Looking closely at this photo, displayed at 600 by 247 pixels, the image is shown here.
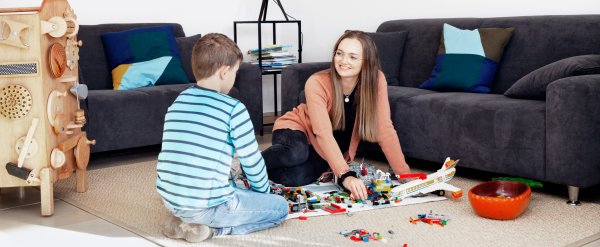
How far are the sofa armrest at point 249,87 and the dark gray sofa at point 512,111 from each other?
283 mm

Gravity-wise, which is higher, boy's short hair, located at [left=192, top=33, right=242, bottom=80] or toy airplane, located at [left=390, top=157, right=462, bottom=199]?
boy's short hair, located at [left=192, top=33, right=242, bottom=80]

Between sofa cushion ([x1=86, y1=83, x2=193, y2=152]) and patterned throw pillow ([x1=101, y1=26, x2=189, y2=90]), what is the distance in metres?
0.18

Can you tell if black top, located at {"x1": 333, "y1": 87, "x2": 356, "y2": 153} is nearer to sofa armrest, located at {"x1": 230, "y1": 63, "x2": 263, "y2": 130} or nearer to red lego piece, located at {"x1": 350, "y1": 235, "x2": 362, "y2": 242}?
red lego piece, located at {"x1": 350, "y1": 235, "x2": 362, "y2": 242}

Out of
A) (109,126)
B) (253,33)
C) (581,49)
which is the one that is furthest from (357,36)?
(253,33)

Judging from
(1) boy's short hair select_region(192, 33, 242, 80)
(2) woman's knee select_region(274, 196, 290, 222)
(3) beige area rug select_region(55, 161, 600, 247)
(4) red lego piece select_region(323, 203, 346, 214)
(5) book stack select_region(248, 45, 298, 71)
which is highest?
(1) boy's short hair select_region(192, 33, 242, 80)

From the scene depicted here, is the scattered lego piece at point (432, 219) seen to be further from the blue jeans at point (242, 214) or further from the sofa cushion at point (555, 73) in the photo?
the sofa cushion at point (555, 73)

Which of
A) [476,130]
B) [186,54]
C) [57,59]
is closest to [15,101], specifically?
[57,59]

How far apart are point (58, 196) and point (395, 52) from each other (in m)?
2.05

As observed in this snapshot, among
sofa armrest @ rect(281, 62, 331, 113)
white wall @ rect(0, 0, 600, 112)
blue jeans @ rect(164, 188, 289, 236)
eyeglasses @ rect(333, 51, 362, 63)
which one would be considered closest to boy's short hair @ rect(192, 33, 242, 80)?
blue jeans @ rect(164, 188, 289, 236)

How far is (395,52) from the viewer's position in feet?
13.4

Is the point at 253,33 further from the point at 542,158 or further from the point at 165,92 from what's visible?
the point at 542,158

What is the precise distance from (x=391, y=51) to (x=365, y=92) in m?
1.20

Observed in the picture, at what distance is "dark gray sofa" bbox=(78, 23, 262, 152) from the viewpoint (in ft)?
11.6

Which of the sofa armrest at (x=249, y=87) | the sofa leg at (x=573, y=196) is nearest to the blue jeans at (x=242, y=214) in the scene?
the sofa leg at (x=573, y=196)
